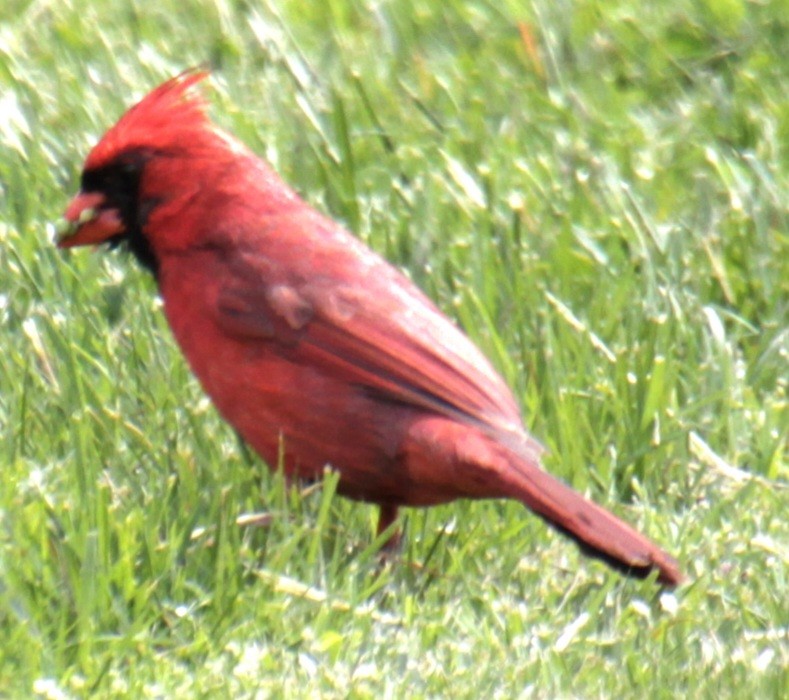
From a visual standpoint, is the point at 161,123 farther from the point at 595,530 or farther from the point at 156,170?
the point at 595,530

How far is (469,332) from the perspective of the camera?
13.2 feet

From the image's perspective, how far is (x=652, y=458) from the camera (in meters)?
3.79

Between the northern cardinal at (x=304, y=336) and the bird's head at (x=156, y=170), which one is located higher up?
the bird's head at (x=156, y=170)

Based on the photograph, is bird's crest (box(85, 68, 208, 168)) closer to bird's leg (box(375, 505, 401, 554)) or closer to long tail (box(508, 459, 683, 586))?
bird's leg (box(375, 505, 401, 554))

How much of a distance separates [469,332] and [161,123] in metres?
0.74

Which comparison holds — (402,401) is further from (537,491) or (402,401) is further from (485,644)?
(485,644)

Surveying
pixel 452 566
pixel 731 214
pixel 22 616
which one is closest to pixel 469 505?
pixel 452 566

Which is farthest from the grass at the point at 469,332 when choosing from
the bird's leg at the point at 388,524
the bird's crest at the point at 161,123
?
the bird's crest at the point at 161,123

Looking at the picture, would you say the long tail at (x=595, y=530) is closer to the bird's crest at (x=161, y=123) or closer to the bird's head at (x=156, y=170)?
the bird's head at (x=156, y=170)

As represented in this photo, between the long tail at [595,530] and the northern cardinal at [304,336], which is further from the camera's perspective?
→ the northern cardinal at [304,336]

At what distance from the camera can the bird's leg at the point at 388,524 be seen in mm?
3514

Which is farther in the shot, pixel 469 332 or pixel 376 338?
pixel 469 332

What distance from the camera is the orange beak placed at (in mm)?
3771

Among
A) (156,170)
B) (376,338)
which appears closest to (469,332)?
(376,338)
